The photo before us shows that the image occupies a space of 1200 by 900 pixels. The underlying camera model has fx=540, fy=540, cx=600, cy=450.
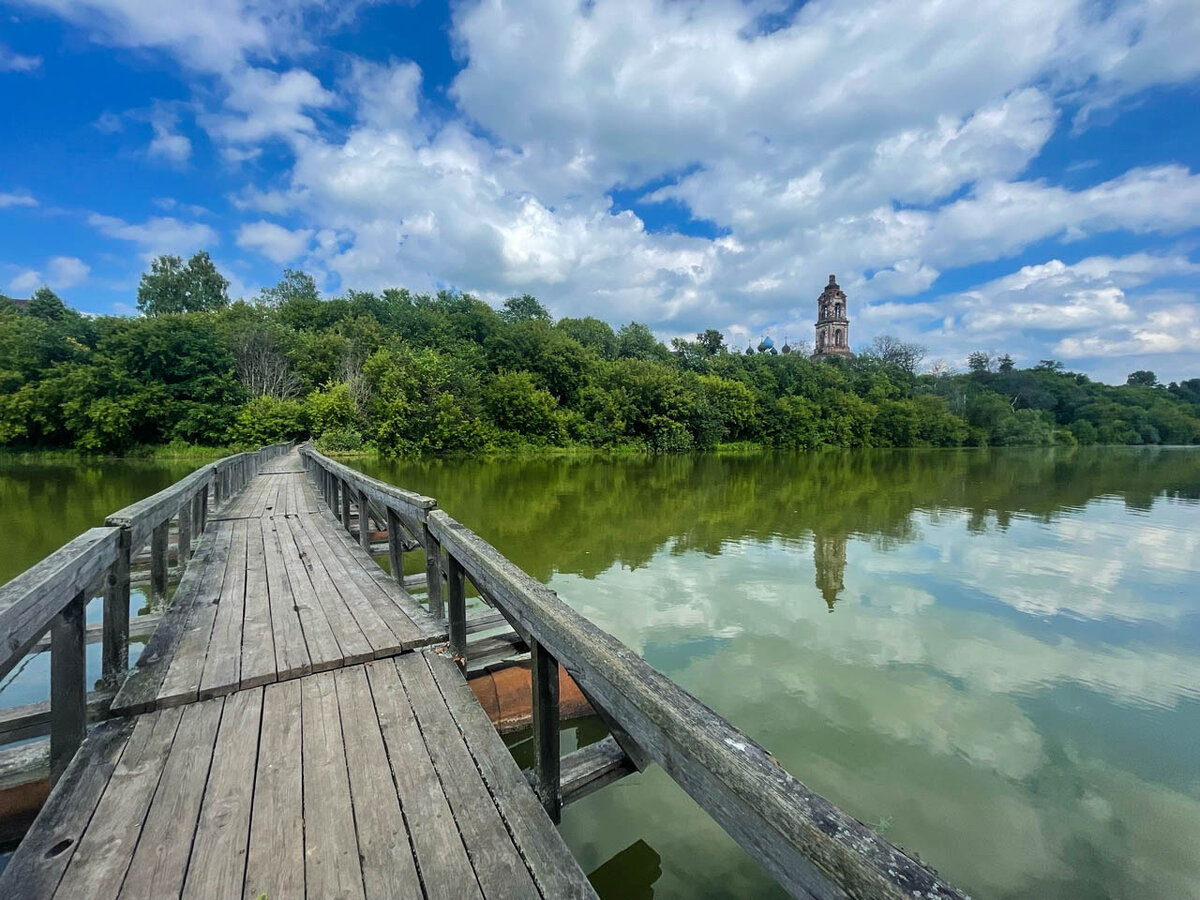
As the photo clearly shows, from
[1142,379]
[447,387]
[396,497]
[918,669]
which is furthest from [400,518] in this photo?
[1142,379]

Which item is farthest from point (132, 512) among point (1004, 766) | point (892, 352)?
point (892, 352)

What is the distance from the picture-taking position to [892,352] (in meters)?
71.7

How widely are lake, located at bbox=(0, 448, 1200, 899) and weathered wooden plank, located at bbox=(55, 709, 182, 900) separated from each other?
198 centimetres

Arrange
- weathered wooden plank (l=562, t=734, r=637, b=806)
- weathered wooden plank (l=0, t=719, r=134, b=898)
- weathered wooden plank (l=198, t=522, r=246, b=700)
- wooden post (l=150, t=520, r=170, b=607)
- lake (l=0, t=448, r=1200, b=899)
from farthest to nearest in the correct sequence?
wooden post (l=150, t=520, r=170, b=607)
lake (l=0, t=448, r=1200, b=899)
weathered wooden plank (l=198, t=522, r=246, b=700)
weathered wooden plank (l=562, t=734, r=637, b=806)
weathered wooden plank (l=0, t=719, r=134, b=898)

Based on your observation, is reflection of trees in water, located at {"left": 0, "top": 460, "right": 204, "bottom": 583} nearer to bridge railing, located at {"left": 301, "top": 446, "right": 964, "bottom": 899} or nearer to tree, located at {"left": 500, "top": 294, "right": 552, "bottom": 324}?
bridge railing, located at {"left": 301, "top": 446, "right": 964, "bottom": 899}

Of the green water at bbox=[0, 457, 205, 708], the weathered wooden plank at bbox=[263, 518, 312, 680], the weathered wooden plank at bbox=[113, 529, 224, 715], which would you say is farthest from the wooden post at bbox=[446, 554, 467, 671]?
the green water at bbox=[0, 457, 205, 708]

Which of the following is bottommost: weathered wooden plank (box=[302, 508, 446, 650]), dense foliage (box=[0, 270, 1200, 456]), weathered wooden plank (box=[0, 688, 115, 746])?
weathered wooden plank (box=[0, 688, 115, 746])

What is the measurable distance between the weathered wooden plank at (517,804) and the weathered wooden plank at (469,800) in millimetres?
26

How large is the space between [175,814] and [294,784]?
1.07 feet

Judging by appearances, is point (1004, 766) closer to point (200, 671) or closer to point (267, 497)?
point (200, 671)

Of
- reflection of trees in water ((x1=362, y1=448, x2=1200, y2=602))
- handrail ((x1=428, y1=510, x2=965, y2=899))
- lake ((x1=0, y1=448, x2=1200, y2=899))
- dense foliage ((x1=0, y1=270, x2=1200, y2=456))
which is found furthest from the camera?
dense foliage ((x1=0, y1=270, x2=1200, y2=456))

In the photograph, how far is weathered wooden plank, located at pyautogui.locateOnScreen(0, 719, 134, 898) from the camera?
4.63 ft

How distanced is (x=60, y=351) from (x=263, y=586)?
3438 cm

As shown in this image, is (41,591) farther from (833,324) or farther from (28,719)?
(833,324)
